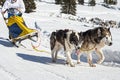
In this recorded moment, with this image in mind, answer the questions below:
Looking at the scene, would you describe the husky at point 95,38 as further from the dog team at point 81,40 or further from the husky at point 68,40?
the husky at point 68,40

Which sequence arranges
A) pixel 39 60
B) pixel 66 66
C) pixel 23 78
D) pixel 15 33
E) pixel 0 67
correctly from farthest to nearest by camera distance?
pixel 15 33 → pixel 39 60 → pixel 66 66 → pixel 0 67 → pixel 23 78

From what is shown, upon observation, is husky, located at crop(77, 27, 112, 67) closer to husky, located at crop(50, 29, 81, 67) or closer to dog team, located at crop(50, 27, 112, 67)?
dog team, located at crop(50, 27, 112, 67)

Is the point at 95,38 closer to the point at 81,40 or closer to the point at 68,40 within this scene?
the point at 81,40

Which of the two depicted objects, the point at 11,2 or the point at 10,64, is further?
the point at 11,2

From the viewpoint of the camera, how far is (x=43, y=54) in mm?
12016

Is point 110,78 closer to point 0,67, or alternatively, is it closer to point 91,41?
point 91,41

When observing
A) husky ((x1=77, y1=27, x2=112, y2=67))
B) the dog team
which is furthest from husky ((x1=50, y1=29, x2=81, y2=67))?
husky ((x1=77, y1=27, x2=112, y2=67))

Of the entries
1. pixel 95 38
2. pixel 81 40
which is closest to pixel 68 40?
pixel 81 40

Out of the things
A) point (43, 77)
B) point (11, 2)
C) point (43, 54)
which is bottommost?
point (43, 54)

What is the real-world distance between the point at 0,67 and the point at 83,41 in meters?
2.59

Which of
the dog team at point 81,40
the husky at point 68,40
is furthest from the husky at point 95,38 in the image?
the husky at point 68,40

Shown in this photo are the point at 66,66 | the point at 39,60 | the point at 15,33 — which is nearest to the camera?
the point at 66,66

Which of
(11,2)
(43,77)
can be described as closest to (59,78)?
(43,77)

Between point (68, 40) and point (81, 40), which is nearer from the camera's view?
point (68, 40)
